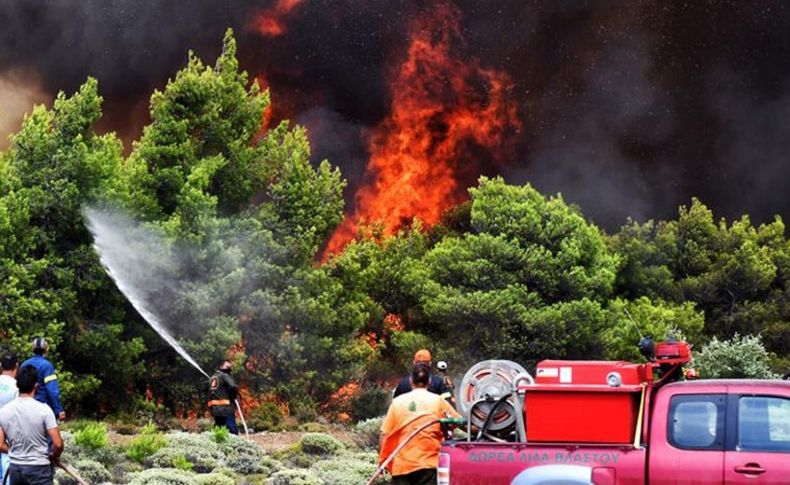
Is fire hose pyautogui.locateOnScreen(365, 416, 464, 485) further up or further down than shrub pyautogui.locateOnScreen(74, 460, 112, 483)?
further up

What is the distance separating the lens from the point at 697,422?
10.3 metres

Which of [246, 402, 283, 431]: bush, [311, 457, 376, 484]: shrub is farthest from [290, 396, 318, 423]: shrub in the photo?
[311, 457, 376, 484]: shrub

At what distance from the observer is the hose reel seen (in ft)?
36.3

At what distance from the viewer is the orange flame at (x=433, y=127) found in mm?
71500

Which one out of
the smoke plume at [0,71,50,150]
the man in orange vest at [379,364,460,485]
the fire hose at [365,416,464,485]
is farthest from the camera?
the smoke plume at [0,71,50,150]

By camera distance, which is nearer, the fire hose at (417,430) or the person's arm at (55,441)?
the person's arm at (55,441)

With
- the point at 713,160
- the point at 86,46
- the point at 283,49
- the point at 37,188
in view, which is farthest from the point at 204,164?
the point at 713,160

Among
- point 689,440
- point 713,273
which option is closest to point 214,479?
point 689,440

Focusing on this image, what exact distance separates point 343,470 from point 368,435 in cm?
660

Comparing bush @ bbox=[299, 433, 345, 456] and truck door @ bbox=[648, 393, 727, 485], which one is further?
bush @ bbox=[299, 433, 345, 456]

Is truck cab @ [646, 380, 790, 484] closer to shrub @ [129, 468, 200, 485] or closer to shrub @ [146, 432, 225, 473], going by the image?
shrub @ [129, 468, 200, 485]

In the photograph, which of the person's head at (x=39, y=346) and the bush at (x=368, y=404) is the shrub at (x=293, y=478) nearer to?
the person's head at (x=39, y=346)

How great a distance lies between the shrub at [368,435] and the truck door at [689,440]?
56.2 ft

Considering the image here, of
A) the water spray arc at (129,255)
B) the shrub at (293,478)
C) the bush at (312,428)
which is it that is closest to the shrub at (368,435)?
the bush at (312,428)
